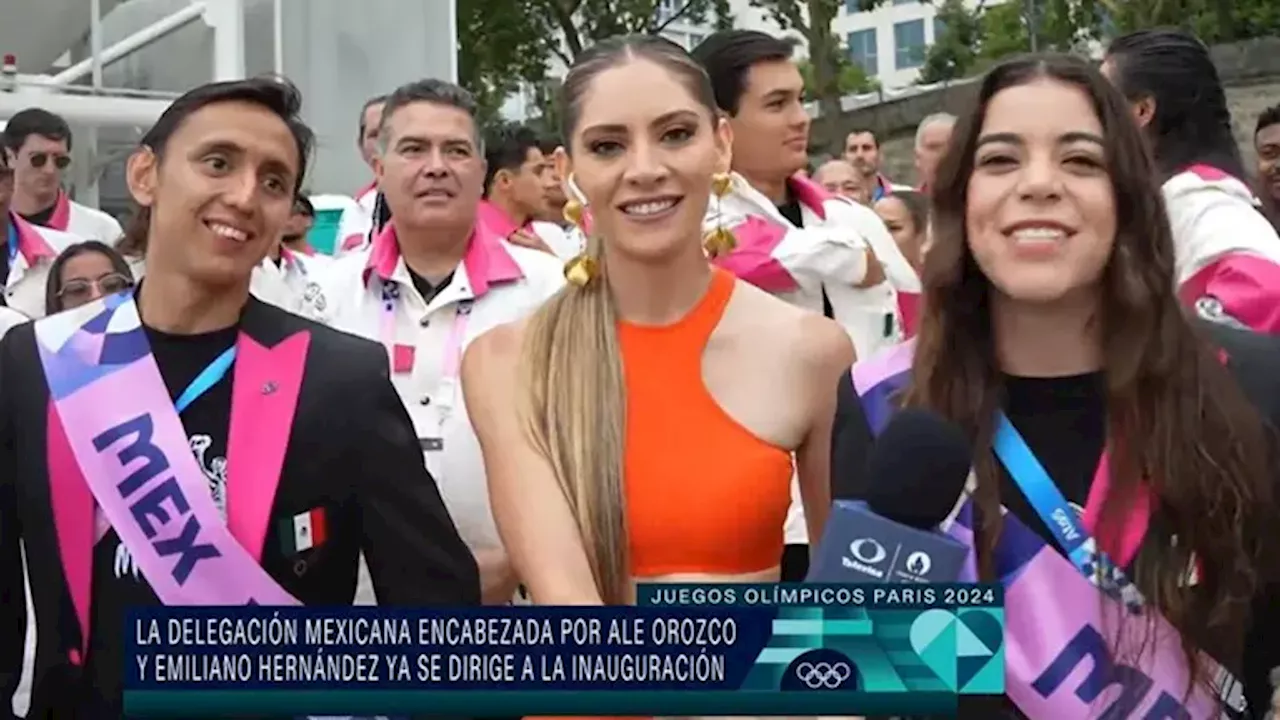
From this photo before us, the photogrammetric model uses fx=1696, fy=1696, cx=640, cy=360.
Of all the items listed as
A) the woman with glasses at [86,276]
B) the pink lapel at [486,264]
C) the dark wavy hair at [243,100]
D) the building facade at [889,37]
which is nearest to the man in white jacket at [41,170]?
the woman with glasses at [86,276]

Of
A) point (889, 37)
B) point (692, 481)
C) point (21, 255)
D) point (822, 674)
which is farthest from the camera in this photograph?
point (889, 37)

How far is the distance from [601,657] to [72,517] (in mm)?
1033

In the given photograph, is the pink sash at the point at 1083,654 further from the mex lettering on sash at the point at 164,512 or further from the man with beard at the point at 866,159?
the man with beard at the point at 866,159

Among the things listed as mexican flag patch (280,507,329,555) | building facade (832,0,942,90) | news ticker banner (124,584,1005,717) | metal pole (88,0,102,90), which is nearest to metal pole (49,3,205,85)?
metal pole (88,0,102,90)

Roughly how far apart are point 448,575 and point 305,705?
0.80 m

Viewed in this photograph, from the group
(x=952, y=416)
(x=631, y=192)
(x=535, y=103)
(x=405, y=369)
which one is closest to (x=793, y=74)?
(x=405, y=369)

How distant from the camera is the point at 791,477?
2658mm

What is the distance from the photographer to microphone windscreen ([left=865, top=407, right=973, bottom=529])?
5.74 feet

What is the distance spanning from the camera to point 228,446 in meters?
2.39

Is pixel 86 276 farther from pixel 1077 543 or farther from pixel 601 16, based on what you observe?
pixel 601 16

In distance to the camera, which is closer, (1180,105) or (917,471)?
(917,471)

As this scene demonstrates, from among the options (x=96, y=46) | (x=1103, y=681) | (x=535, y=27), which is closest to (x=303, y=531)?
(x=1103, y=681)

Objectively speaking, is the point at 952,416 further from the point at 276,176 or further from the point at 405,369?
the point at 405,369

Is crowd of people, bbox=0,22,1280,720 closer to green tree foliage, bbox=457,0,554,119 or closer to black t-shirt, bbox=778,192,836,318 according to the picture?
black t-shirt, bbox=778,192,836,318
